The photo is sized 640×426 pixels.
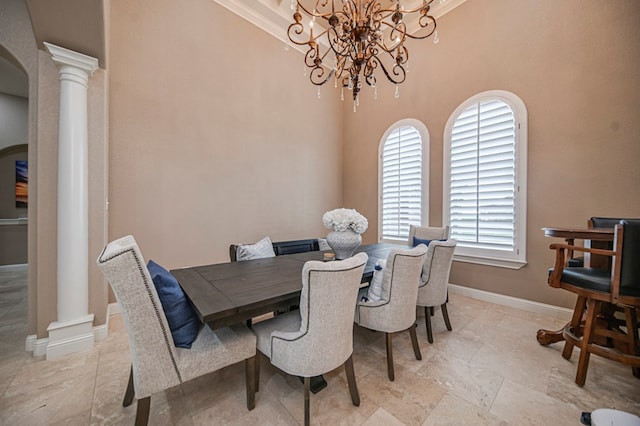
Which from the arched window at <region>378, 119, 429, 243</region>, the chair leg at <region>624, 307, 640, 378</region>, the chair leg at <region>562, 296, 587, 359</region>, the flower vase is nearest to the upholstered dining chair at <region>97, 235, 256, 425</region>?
the flower vase

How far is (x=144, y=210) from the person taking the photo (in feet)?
8.59

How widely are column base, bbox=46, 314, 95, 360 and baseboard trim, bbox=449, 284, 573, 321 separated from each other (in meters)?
4.13

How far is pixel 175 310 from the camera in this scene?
4.06 feet

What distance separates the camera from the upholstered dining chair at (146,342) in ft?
3.27

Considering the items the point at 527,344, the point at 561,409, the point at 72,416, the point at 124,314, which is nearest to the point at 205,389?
the point at 72,416

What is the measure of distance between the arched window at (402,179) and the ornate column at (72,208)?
12.4 feet

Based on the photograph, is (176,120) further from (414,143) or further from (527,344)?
(527,344)

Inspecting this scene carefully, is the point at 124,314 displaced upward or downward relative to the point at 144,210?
downward

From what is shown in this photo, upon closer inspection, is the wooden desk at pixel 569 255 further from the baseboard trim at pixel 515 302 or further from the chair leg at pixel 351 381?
the chair leg at pixel 351 381

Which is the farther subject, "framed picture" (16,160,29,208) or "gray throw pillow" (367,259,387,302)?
"framed picture" (16,160,29,208)

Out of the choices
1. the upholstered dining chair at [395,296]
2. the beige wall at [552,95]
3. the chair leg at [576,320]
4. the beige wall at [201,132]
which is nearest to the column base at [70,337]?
the beige wall at [201,132]

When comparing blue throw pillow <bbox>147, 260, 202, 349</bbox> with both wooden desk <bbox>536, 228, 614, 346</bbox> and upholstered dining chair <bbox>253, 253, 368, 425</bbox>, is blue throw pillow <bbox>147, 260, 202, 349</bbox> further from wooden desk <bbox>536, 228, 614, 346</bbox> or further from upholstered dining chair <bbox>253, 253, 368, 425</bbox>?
wooden desk <bbox>536, 228, 614, 346</bbox>

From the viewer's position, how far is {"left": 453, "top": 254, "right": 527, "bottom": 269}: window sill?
2.75 m

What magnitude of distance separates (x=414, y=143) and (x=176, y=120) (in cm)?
339
